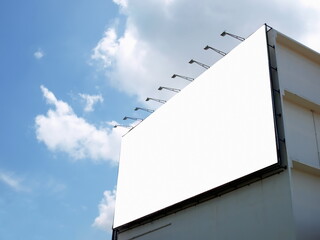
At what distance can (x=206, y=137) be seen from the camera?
80.9 ft

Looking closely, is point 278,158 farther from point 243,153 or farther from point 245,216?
point 245,216

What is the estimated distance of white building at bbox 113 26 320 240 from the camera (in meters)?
19.9

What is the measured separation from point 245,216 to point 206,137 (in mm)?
5508

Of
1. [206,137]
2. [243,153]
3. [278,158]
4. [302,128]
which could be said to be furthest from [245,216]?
[206,137]

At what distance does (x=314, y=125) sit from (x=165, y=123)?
1009cm

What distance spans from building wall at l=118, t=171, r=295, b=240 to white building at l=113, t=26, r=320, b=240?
46 millimetres

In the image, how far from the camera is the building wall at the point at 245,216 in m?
19.2

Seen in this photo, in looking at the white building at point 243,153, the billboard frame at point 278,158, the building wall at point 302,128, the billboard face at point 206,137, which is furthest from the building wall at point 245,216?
the billboard face at point 206,137

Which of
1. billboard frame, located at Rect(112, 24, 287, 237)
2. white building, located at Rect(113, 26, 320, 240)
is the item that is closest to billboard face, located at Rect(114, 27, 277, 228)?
white building, located at Rect(113, 26, 320, 240)

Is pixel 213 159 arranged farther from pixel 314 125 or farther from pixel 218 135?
pixel 314 125

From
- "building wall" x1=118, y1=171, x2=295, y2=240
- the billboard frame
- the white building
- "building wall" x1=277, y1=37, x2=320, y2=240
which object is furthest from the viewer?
the billboard frame

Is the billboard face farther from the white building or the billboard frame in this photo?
the billboard frame

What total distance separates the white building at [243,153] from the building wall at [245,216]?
1.8 inches

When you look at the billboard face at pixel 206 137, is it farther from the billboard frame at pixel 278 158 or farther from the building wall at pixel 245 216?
the building wall at pixel 245 216
